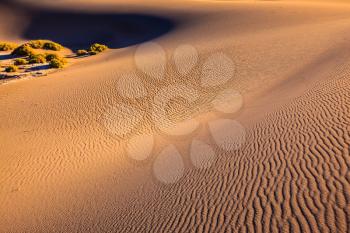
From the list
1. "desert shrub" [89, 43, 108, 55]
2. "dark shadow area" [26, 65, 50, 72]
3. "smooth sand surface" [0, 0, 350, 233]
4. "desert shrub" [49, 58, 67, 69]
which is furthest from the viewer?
"desert shrub" [89, 43, 108, 55]

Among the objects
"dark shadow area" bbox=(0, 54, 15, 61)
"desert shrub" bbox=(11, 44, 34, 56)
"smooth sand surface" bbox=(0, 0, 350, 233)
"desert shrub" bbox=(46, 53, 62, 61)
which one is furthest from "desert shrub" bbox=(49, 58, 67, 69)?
"dark shadow area" bbox=(0, 54, 15, 61)

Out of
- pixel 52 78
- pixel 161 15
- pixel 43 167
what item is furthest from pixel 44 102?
pixel 161 15

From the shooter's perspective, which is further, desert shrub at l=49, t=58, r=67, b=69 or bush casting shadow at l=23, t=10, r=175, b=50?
bush casting shadow at l=23, t=10, r=175, b=50

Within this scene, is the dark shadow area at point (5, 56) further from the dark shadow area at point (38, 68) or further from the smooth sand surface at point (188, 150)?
the smooth sand surface at point (188, 150)

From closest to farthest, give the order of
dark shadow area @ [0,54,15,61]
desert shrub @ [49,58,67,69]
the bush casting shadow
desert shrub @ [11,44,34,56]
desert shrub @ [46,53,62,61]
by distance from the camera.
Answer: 1. desert shrub @ [49,58,67,69]
2. desert shrub @ [46,53,62,61]
3. dark shadow area @ [0,54,15,61]
4. desert shrub @ [11,44,34,56]
5. the bush casting shadow

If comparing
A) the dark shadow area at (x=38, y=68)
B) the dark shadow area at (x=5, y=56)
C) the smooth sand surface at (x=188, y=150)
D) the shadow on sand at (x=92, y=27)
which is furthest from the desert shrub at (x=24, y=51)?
the smooth sand surface at (x=188, y=150)

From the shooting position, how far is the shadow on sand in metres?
31.9

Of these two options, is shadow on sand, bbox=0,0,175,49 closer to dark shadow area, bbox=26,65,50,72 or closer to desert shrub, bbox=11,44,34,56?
desert shrub, bbox=11,44,34,56

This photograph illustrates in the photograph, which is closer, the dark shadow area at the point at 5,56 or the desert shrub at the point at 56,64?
the desert shrub at the point at 56,64

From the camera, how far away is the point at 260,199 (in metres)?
5.87

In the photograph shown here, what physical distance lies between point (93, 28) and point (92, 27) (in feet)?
1.09

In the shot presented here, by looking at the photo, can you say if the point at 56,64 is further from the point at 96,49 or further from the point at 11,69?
the point at 96,49

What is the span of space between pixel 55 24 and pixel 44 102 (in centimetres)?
2466

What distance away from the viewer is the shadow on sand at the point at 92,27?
31859 mm
